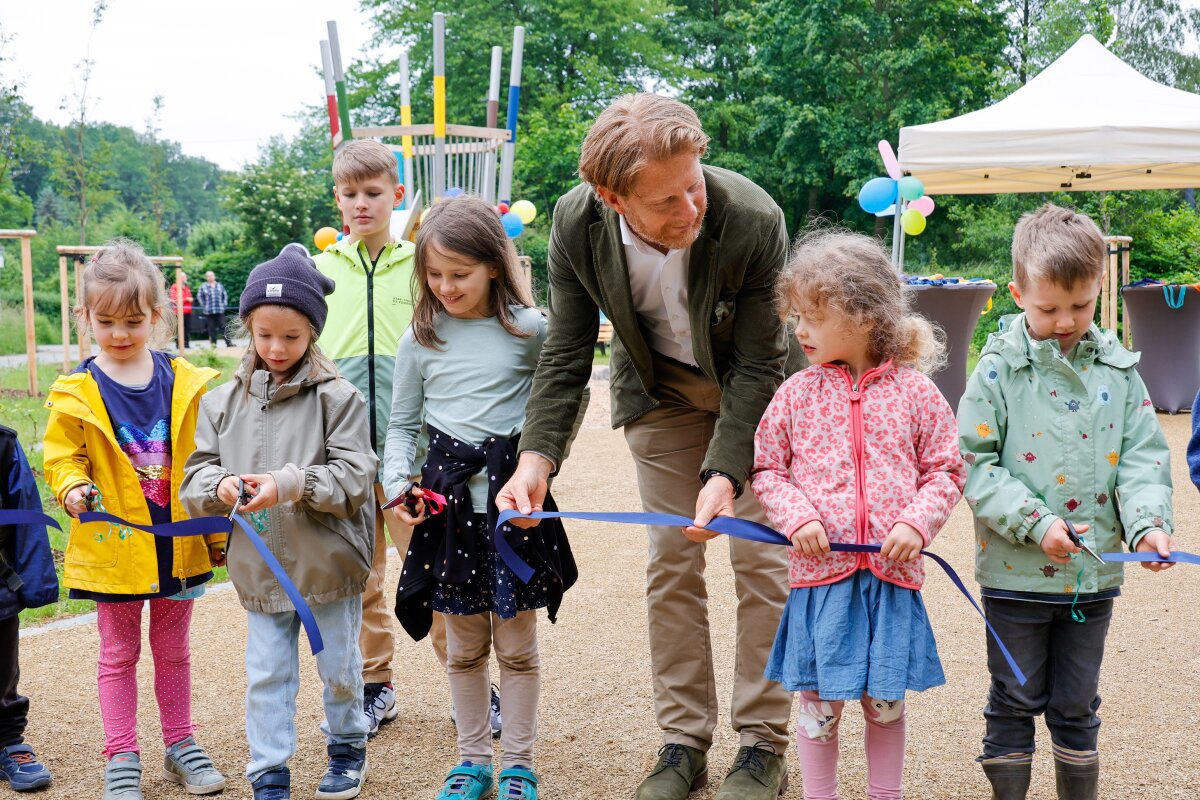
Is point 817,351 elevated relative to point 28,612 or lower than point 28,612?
elevated

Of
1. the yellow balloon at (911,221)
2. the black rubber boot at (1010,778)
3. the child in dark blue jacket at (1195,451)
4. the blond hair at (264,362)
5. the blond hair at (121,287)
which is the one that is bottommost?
the black rubber boot at (1010,778)

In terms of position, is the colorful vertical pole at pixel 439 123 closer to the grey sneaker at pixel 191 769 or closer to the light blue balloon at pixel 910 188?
the light blue balloon at pixel 910 188

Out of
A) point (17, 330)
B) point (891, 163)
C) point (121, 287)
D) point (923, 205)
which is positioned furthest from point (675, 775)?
point (17, 330)

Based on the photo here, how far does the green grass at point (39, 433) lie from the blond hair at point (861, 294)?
6.89 feet

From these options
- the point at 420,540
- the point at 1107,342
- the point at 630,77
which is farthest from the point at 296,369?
the point at 630,77

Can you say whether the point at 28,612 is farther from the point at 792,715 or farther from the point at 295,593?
the point at 792,715

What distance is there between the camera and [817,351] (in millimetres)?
2680

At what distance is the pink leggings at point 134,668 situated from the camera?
316cm

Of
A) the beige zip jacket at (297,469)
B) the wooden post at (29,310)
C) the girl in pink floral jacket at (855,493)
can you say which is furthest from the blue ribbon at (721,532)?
the wooden post at (29,310)

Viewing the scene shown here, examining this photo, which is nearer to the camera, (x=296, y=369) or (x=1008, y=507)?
(x=1008, y=507)

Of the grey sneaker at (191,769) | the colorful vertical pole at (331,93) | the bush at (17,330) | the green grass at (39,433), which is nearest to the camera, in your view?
the grey sneaker at (191,769)

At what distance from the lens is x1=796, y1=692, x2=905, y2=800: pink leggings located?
259 cm

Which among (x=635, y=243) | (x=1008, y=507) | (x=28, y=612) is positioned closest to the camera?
(x=1008, y=507)

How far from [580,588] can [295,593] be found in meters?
2.60
